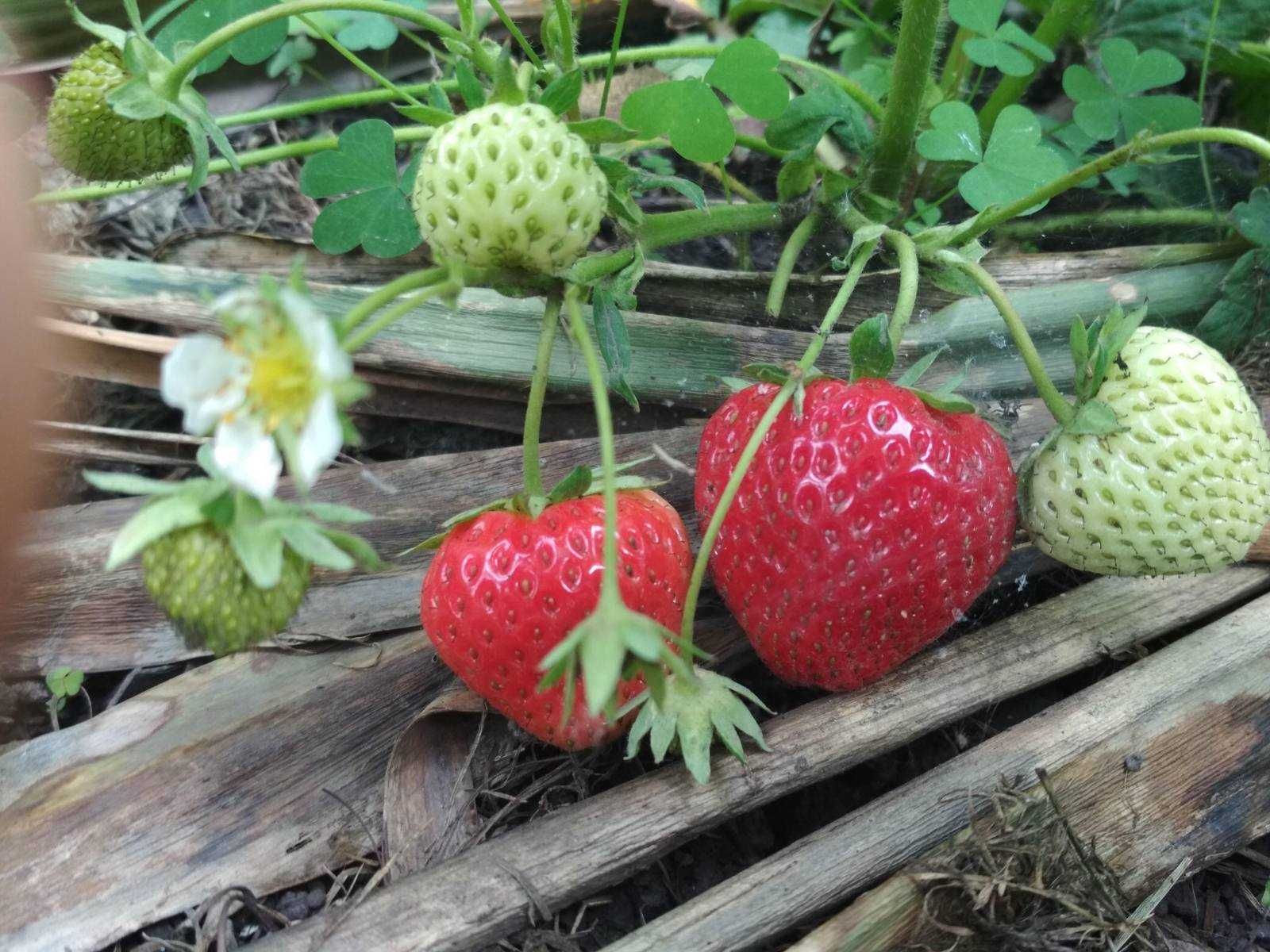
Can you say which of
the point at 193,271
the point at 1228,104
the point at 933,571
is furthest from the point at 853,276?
the point at 1228,104

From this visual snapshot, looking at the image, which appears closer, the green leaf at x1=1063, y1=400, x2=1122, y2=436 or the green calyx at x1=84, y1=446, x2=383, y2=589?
the green calyx at x1=84, y1=446, x2=383, y2=589

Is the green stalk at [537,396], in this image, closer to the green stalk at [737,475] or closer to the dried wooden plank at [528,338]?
the green stalk at [737,475]

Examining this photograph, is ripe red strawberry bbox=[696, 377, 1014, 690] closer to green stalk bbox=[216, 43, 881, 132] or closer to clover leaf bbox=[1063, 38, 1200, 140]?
green stalk bbox=[216, 43, 881, 132]

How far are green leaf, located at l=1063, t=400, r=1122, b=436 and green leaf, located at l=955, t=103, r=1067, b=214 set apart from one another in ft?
1.27

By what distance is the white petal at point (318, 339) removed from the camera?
637 mm

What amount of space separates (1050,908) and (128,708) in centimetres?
97

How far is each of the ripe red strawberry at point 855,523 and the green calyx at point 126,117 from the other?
2.14 ft

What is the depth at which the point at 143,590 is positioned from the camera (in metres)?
1.23

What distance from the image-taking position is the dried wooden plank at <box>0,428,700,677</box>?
1.20 meters

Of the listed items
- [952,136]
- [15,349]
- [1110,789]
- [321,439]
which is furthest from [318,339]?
[952,136]

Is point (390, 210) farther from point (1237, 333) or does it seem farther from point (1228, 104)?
point (1228, 104)

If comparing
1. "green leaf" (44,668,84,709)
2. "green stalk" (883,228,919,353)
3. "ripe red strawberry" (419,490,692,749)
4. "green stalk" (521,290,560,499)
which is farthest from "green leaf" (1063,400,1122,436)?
"green leaf" (44,668,84,709)

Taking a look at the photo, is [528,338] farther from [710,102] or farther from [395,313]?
[395,313]

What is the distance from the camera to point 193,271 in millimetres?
1389
